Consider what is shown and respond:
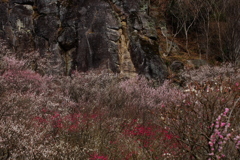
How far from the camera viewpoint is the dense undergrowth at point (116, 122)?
3.37 metres

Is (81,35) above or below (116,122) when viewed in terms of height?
above

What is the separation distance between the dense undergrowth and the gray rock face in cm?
187

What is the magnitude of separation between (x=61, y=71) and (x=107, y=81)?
11.1 ft

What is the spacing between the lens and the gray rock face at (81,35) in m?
13.1

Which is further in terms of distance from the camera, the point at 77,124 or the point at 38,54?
the point at 38,54

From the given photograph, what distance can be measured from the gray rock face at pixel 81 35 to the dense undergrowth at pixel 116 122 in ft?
6.14

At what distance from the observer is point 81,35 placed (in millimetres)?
13477

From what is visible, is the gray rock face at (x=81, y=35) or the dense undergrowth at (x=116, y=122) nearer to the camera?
the dense undergrowth at (x=116, y=122)

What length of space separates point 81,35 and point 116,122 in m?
8.35

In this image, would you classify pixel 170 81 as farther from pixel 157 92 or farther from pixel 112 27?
pixel 112 27

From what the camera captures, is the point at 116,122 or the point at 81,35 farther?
the point at 81,35

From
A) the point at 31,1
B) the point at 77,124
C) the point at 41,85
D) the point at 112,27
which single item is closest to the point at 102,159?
the point at 77,124

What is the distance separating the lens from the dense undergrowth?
11.1ft

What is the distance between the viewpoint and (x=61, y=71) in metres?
12.9
